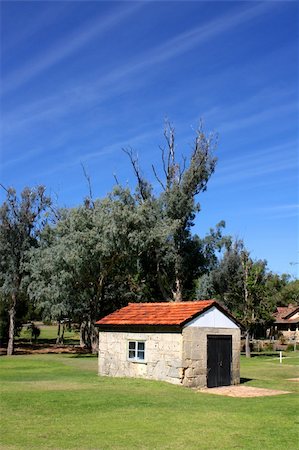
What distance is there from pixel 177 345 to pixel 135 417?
26.2 feet

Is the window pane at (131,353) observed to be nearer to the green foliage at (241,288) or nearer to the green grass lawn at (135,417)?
the green grass lawn at (135,417)

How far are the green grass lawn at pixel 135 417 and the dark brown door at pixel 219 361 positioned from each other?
2.03m

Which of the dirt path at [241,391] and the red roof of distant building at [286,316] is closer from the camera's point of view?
the dirt path at [241,391]

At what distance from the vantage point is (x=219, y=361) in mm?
24156

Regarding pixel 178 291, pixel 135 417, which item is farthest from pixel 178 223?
pixel 135 417

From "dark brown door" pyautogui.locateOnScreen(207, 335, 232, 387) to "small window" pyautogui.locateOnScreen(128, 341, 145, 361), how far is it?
334 cm

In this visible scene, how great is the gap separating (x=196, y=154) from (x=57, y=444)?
43.0 meters

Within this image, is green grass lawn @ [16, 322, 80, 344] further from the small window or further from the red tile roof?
the small window

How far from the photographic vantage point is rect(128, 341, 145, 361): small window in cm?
2509

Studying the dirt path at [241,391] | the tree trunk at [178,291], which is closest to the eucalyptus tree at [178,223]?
the tree trunk at [178,291]

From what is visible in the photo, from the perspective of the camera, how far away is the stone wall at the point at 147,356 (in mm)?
23095

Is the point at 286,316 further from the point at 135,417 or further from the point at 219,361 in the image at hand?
the point at 135,417

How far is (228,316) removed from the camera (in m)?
25.0

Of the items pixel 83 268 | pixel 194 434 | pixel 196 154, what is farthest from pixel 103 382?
pixel 196 154
